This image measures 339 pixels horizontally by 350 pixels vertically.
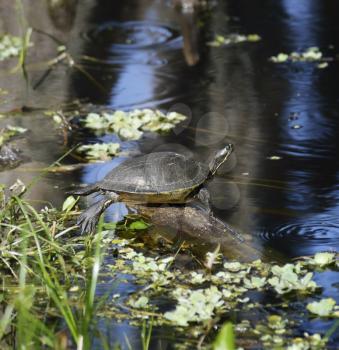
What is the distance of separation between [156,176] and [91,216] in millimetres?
433

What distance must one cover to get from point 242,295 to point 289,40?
6.72 metres

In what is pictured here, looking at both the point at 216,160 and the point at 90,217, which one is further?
the point at 216,160

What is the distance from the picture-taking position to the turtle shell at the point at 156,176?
4.85 metres

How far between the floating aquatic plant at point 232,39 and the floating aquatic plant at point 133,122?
127 inches

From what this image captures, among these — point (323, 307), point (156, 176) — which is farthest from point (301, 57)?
point (323, 307)

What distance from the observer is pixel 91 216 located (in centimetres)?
475

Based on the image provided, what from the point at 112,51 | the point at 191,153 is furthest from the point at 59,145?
the point at 112,51

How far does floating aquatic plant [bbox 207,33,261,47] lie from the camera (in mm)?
10172

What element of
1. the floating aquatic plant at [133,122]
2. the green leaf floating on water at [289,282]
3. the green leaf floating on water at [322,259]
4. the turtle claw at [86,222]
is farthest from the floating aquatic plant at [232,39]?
the green leaf floating on water at [289,282]

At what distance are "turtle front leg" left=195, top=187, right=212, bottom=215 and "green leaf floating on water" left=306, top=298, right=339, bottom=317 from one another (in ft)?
4.15

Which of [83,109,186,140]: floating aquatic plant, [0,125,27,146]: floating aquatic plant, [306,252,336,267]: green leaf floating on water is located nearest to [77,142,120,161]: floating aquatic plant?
[83,109,186,140]: floating aquatic plant

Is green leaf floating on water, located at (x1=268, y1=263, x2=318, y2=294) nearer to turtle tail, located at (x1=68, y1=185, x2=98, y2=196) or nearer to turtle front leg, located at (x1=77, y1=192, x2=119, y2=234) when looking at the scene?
turtle front leg, located at (x1=77, y1=192, x2=119, y2=234)

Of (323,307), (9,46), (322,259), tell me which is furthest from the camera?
(9,46)

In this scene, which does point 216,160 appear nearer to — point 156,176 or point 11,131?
point 156,176
